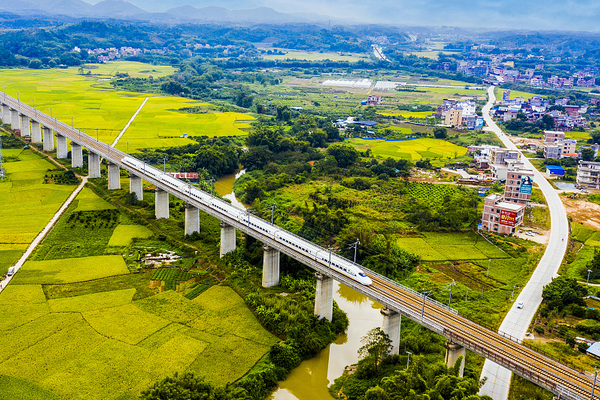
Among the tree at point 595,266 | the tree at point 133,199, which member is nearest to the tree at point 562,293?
the tree at point 595,266

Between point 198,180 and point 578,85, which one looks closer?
point 198,180

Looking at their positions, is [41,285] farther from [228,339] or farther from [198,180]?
[198,180]

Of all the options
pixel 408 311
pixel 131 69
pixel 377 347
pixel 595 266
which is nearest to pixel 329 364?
pixel 377 347

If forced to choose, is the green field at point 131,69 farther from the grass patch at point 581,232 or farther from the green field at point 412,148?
the grass patch at point 581,232

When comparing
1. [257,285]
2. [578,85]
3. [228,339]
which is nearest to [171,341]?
[228,339]

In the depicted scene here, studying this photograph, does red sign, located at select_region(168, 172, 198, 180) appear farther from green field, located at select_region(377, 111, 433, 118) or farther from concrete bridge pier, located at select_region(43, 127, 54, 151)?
green field, located at select_region(377, 111, 433, 118)

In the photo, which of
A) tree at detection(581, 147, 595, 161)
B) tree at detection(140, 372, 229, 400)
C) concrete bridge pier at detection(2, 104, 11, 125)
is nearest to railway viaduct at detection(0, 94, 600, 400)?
tree at detection(140, 372, 229, 400)
